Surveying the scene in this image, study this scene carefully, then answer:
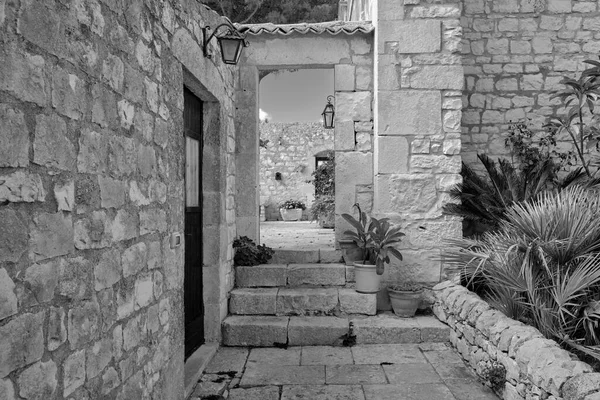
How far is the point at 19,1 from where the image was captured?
1357 millimetres

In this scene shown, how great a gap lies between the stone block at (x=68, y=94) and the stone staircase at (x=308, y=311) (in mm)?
3036

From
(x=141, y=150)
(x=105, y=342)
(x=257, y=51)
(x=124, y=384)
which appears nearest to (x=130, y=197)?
(x=141, y=150)

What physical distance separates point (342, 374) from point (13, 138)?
309cm

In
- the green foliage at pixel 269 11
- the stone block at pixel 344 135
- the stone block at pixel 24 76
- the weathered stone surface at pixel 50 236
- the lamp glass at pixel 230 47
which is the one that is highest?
the green foliage at pixel 269 11

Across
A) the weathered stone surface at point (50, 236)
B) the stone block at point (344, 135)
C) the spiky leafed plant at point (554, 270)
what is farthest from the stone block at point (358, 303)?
the weathered stone surface at point (50, 236)

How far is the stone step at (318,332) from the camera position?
4.36m

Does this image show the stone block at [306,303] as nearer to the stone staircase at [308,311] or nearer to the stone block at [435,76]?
the stone staircase at [308,311]

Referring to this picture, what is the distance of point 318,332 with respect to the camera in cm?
436

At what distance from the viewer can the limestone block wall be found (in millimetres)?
4992

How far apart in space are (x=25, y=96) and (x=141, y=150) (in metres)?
0.96

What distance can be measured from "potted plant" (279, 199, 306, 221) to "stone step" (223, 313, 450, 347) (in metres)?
8.01

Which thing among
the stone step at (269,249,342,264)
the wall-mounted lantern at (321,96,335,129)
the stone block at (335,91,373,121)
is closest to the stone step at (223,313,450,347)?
the stone step at (269,249,342,264)

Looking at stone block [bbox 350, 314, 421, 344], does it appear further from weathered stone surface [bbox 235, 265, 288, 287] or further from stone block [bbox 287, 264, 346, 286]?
weathered stone surface [bbox 235, 265, 288, 287]

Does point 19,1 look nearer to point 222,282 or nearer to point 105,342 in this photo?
point 105,342
